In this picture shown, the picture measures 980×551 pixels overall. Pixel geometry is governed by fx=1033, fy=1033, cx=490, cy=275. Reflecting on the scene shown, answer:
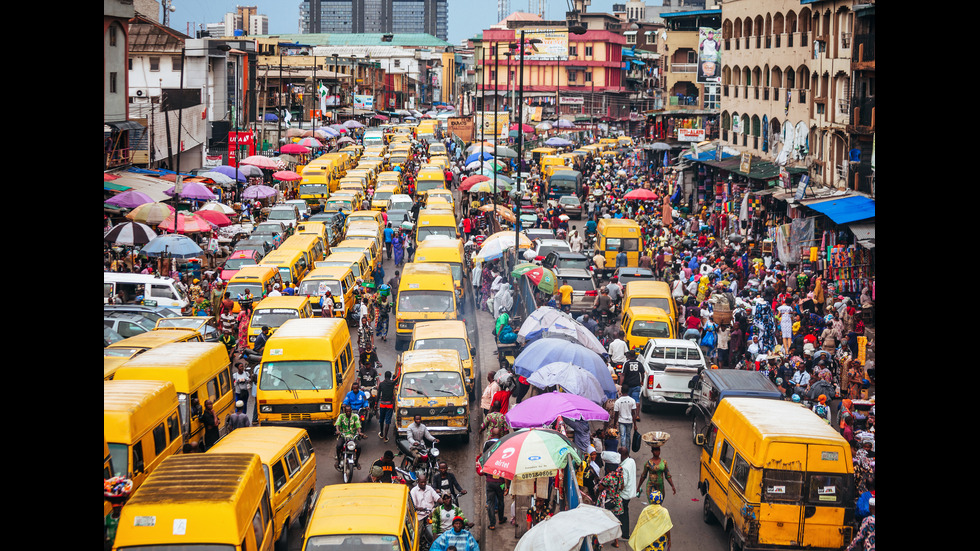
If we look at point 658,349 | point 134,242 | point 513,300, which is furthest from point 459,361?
point 134,242

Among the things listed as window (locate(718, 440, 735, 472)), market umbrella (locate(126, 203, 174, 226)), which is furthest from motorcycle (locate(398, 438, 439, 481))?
market umbrella (locate(126, 203, 174, 226))

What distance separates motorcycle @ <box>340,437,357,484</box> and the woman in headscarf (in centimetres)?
526

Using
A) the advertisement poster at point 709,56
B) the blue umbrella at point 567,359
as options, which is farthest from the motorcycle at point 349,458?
the advertisement poster at point 709,56

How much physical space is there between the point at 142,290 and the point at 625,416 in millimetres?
13996

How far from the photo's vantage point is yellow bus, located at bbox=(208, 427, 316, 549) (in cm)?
1320

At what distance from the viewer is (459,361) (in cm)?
1900

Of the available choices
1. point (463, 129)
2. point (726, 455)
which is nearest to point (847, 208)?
point (726, 455)

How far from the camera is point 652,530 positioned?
41.1 ft

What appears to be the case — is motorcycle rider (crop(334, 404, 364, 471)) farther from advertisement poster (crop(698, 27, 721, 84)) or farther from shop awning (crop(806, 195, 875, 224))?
advertisement poster (crop(698, 27, 721, 84))

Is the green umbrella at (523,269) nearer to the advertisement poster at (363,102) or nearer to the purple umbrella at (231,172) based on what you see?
the purple umbrella at (231,172)

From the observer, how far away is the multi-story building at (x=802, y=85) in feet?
102
